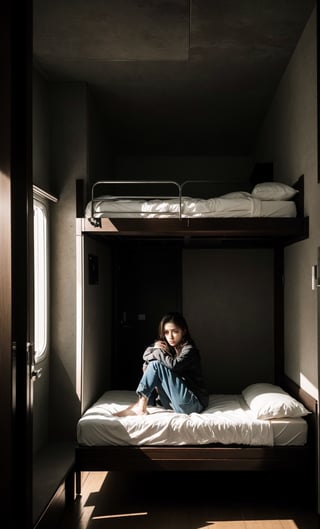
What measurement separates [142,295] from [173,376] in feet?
8.33

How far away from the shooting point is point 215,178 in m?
7.62

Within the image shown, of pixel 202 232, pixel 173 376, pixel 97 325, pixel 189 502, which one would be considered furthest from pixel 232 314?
pixel 189 502

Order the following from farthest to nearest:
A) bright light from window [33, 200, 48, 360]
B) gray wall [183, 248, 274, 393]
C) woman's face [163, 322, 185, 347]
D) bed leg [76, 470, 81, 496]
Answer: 1. gray wall [183, 248, 274, 393]
2. woman's face [163, 322, 185, 347]
3. bright light from window [33, 200, 48, 360]
4. bed leg [76, 470, 81, 496]

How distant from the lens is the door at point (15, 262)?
2.75 metres

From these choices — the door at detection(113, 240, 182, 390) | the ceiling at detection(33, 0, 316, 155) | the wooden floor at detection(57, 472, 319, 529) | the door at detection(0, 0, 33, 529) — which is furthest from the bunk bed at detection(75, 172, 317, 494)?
the door at detection(113, 240, 182, 390)

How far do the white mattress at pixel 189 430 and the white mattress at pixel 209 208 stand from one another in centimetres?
147

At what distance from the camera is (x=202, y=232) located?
4539 mm

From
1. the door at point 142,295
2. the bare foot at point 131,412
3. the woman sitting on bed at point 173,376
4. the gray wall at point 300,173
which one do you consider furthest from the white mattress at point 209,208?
the door at point 142,295

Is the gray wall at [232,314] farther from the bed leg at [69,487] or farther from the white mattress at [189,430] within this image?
the bed leg at [69,487]

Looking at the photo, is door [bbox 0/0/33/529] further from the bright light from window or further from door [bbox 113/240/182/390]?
door [bbox 113/240/182/390]

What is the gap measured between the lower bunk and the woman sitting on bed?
0.88 feet

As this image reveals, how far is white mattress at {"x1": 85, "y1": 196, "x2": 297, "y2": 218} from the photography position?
4.44 meters

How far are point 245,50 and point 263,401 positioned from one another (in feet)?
8.34

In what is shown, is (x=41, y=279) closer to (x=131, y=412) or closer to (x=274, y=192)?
(x=131, y=412)
